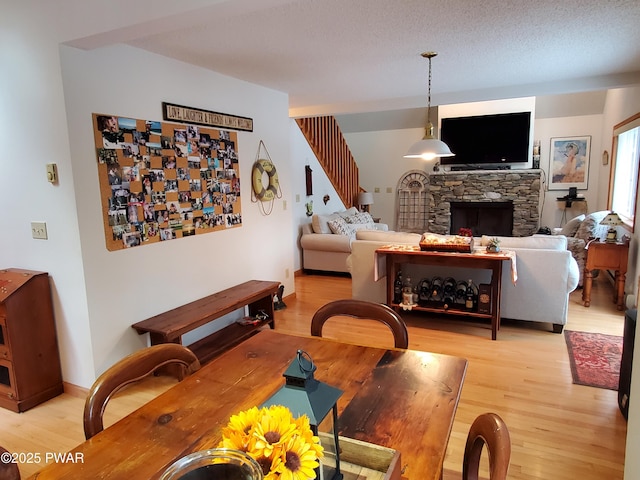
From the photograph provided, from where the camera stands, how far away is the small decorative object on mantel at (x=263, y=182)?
160 inches

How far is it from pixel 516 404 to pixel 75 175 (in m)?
3.03

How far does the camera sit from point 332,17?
95.6 inches

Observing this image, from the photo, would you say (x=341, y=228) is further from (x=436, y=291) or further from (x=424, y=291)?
(x=436, y=291)

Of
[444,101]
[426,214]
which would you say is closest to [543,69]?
[444,101]

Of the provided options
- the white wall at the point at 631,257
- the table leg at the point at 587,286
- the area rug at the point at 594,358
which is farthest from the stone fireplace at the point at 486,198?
the area rug at the point at 594,358

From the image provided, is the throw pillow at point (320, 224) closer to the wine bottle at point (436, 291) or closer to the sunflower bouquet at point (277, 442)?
the wine bottle at point (436, 291)

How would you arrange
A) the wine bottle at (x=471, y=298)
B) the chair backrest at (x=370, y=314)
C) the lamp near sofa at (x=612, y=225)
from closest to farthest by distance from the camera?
the chair backrest at (x=370, y=314) < the wine bottle at (x=471, y=298) < the lamp near sofa at (x=612, y=225)

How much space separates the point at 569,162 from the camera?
23.8 ft

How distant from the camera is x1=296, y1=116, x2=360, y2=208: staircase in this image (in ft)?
21.3

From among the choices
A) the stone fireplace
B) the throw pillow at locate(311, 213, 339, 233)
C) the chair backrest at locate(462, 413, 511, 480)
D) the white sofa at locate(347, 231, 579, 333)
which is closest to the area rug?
the white sofa at locate(347, 231, 579, 333)

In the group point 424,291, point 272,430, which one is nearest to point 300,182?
point 424,291

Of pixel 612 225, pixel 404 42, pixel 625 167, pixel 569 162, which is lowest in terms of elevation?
pixel 612 225

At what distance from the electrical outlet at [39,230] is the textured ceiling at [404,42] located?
44.4 inches

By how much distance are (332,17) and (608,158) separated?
577 centimetres
